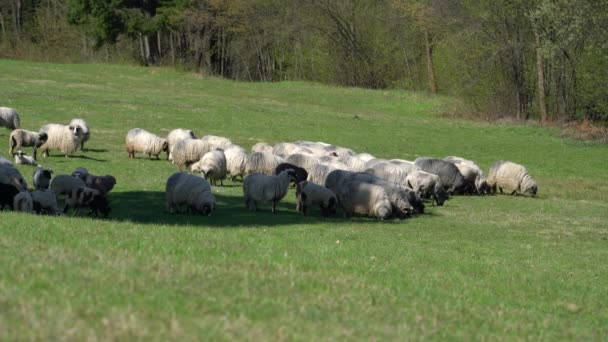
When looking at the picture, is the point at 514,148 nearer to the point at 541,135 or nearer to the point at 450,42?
the point at 541,135

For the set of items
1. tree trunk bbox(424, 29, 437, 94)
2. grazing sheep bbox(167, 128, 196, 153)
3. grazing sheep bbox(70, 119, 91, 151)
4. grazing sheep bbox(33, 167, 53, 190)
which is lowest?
grazing sheep bbox(33, 167, 53, 190)

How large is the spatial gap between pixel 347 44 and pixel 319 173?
4777 centimetres

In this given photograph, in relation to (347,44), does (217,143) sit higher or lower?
lower

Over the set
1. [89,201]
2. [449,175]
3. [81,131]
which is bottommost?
[449,175]

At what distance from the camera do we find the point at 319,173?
24.3 meters

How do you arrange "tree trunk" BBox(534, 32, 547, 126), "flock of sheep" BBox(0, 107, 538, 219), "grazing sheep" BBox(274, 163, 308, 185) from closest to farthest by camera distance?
"flock of sheep" BBox(0, 107, 538, 219) → "grazing sheep" BBox(274, 163, 308, 185) → "tree trunk" BBox(534, 32, 547, 126)

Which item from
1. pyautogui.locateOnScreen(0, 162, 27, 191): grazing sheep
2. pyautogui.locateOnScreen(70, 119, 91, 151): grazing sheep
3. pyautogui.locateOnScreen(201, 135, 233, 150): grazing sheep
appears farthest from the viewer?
pyautogui.locateOnScreen(70, 119, 91, 151): grazing sheep

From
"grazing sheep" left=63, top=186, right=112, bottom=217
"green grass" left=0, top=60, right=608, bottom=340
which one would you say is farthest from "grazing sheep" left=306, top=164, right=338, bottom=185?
"grazing sheep" left=63, top=186, right=112, bottom=217

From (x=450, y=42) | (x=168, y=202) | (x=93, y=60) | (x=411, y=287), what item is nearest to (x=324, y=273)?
(x=411, y=287)

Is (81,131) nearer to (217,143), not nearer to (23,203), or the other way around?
(217,143)

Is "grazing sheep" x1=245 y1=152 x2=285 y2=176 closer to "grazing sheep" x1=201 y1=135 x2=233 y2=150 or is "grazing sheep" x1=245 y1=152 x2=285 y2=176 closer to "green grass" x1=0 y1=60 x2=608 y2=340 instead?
"green grass" x1=0 y1=60 x2=608 y2=340

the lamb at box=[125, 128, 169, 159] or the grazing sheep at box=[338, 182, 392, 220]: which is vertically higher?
the lamb at box=[125, 128, 169, 159]

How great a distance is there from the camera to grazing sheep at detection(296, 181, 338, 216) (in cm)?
2036

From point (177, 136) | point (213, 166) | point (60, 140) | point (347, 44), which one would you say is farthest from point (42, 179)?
point (347, 44)
